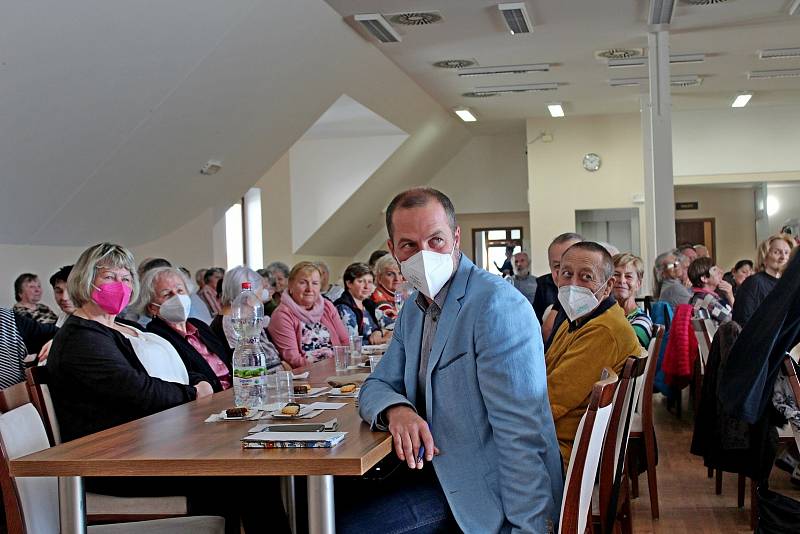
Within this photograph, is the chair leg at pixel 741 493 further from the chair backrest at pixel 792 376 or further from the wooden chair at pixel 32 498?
the wooden chair at pixel 32 498

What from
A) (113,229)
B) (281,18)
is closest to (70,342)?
(281,18)

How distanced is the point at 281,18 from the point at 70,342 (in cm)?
479

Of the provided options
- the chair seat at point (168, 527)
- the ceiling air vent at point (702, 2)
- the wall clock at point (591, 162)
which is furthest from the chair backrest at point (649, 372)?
the wall clock at point (591, 162)

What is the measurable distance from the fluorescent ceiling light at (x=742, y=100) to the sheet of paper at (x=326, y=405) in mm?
11278

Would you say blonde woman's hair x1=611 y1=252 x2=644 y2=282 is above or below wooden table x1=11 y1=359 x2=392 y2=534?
above

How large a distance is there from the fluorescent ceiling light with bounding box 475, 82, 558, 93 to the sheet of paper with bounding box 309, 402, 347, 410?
9.28 metres

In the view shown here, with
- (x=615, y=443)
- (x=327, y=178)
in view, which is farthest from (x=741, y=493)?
(x=327, y=178)

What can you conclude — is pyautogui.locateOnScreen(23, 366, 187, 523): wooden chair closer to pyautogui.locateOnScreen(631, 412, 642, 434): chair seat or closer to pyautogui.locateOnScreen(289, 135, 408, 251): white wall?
pyautogui.locateOnScreen(631, 412, 642, 434): chair seat

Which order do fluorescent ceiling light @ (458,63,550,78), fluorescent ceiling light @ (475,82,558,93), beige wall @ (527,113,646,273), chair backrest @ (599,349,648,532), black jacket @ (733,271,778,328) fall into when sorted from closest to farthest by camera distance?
chair backrest @ (599,349,648,532), black jacket @ (733,271,778,328), fluorescent ceiling light @ (458,63,550,78), fluorescent ceiling light @ (475,82,558,93), beige wall @ (527,113,646,273)

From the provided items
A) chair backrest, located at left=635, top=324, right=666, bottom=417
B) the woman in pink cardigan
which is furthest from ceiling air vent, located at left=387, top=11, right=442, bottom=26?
chair backrest, located at left=635, top=324, right=666, bottom=417

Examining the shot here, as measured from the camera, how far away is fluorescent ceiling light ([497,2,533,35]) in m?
7.86

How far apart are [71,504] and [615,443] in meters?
1.58

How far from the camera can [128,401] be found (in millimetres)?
3066

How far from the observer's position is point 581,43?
9492 mm
